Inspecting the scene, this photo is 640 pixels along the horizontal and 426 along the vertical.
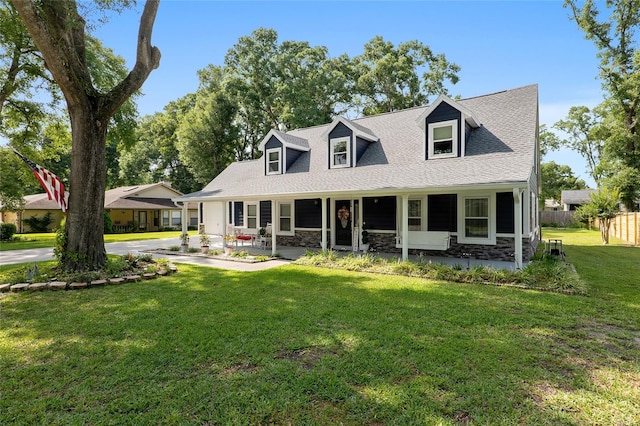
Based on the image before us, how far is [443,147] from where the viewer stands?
38.3 feet

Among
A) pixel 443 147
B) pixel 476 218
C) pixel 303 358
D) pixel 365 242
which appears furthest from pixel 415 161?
pixel 303 358

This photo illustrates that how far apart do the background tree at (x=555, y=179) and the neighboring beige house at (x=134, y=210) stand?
159ft

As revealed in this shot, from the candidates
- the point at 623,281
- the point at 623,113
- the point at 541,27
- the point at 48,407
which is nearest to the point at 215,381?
the point at 48,407

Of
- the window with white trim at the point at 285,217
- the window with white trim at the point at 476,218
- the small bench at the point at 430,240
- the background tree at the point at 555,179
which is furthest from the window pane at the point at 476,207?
the background tree at the point at 555,179

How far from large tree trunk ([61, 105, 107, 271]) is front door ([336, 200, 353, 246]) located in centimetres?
856

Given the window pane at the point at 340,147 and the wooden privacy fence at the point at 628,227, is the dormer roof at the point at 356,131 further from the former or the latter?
the wooden privacy fence at the point at 628,227

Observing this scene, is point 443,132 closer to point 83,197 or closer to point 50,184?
point 83,197

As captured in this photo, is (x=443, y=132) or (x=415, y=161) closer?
(x=443, y=132)

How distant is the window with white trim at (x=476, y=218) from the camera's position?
10.8 metres

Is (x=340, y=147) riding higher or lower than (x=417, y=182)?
higher

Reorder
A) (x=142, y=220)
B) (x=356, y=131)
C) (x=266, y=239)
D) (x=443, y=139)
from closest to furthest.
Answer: (x=443, y=139), (x=356, y=131), (x=266, y=239), (x=142, y=220)

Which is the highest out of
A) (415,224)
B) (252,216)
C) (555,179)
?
(555,179)

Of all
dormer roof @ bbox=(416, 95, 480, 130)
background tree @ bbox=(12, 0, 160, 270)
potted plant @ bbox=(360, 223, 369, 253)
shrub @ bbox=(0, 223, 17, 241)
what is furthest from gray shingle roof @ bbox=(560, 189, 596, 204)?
shrub @ bbox=(0, 223, 17, 241)

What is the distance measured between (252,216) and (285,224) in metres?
2.47
